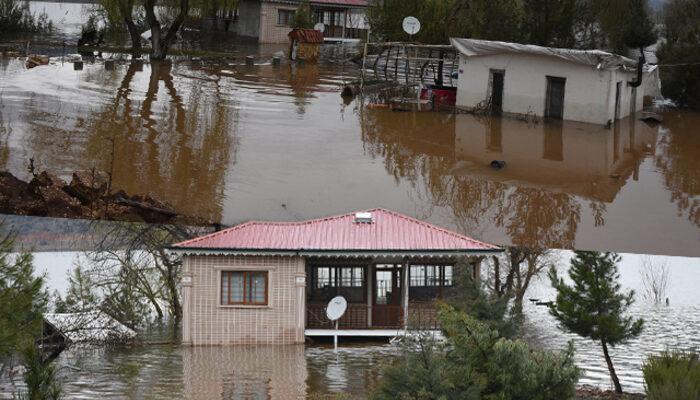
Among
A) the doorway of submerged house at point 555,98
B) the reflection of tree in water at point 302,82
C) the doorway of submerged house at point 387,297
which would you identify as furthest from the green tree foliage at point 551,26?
the doorway of submerged house at point 387,297

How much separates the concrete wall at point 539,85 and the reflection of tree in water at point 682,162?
109cm

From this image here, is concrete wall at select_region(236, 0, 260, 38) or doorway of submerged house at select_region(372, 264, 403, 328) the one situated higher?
concrete wall at select_region(236, 0, 260, 38)

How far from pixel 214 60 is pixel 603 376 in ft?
59.6

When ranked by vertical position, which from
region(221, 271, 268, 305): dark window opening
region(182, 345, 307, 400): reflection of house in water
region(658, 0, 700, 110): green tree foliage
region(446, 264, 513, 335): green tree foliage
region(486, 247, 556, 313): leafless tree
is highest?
region(658, 0, 700, 110): green tree foliage

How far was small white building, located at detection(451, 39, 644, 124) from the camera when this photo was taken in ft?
61.7

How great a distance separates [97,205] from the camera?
33.0ft

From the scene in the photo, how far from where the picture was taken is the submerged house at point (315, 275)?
1110cm

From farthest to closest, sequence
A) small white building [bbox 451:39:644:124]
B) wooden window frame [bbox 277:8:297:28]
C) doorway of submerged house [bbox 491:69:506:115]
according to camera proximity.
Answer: wooden window frame [bbox 277:8:297:28]
doorway of submerged house [bbox 491:69:506:115]
small white building [bbox 451:39:644:124]

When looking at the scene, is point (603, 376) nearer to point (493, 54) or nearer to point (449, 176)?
point (449, 176)

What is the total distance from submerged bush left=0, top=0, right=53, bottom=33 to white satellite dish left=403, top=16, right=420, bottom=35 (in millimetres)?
12946

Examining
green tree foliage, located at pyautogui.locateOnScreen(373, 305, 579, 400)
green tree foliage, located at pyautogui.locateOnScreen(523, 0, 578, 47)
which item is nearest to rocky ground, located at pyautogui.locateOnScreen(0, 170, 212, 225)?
green tree foliage, located at pyautogui.locateOnScreen(373, 305, 579, 400)

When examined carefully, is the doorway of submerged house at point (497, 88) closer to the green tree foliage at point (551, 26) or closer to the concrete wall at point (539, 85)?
the concrete wall at point (539, 85)

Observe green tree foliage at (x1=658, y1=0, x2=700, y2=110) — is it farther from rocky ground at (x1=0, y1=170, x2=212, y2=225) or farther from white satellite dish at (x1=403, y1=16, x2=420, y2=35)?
rocky ground at (x1=0, y1=170, x2=212, y2=225)

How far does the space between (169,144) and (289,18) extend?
20691 mm
